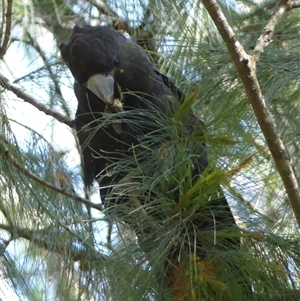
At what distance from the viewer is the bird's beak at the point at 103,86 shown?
5.75 feet

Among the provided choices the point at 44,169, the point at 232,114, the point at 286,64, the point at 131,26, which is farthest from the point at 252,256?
the point at 131,26

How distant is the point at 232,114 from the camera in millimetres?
1371

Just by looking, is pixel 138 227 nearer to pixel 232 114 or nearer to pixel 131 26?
pixel 232 114

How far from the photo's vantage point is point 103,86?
177 centimetres

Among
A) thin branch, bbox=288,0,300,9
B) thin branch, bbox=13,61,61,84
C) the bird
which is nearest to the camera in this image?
thin branch, bbox=288,0,300,9

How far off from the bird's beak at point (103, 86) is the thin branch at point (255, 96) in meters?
0.58

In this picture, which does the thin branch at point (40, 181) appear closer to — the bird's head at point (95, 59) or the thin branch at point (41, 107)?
the bird's head at point (95, 59)

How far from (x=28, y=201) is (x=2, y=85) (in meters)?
0.25

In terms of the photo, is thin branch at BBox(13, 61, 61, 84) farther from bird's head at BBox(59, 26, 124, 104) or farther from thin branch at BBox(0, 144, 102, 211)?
thin branch at BBox(0, 144, 102, 211)

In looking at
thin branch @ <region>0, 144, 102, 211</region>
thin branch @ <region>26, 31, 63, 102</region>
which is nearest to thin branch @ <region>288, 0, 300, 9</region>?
thin branch @ <region>0, 144, 102, 211</region>

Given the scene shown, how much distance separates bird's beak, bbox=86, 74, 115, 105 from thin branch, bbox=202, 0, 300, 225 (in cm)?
58

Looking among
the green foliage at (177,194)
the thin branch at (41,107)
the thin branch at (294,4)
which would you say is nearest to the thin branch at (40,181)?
the green foliage at (177,194)

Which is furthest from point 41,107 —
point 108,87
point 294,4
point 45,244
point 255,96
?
point 255,96

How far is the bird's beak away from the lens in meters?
1.75
